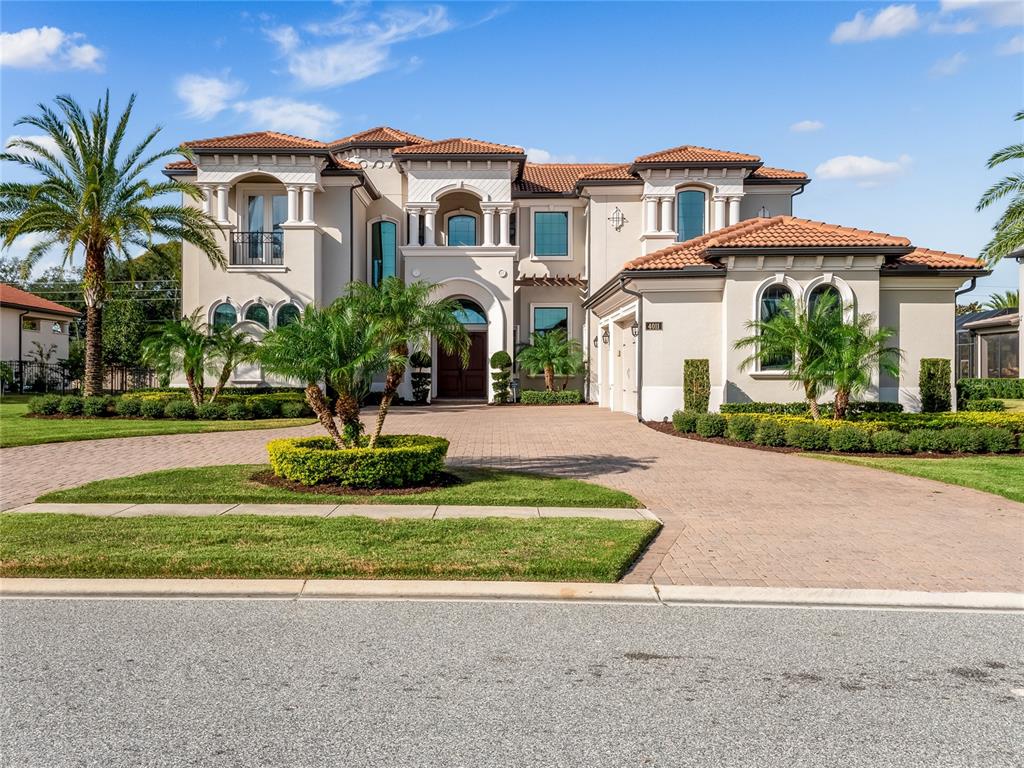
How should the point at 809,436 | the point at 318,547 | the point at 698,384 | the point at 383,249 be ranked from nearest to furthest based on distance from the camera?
the point at 318,547 < the point at 809,436 < the point at 698,384 < the point at 383,249

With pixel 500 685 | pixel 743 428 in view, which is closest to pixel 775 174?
pixel 743 428

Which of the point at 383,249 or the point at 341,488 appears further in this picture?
the point at 383,249

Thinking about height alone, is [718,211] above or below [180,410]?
above

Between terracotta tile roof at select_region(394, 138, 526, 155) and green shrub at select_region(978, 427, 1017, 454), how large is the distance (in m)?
17.9

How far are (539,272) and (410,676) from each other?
26908mm

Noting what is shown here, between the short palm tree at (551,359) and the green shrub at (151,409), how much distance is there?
12411mm

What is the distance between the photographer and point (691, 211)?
2847 cm

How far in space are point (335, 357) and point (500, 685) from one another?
7.03m

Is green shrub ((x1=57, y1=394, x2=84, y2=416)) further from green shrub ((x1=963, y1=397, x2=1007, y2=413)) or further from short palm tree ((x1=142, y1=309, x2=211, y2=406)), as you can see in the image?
green shrub ((x1=963, y1=397, x2=1007, y2=413))

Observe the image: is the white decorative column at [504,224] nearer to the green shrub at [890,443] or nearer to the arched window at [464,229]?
the arched window at [464,229]

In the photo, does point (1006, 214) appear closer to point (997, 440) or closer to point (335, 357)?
point (997, 440)

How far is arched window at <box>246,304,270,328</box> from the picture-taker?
26578mm

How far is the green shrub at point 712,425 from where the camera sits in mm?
17297

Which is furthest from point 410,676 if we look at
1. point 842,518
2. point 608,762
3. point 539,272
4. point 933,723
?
point 539,272
